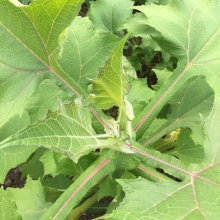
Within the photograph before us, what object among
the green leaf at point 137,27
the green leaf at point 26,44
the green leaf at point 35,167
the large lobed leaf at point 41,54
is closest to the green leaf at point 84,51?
the large lobed leaf at point 41,54

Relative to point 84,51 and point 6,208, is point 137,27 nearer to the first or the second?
point 84,51

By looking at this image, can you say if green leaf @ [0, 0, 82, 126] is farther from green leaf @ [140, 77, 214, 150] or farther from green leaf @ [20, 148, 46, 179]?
green leaf @ [20, 148, 46, 179]

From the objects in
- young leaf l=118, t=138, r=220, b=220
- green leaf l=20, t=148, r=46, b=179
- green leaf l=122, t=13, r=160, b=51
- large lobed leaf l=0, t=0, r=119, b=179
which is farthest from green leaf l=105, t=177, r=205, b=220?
green leaf l=20, t=148, r=46, b=179

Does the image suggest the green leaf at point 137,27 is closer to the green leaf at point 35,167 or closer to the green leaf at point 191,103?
the green leaf at point 191,103

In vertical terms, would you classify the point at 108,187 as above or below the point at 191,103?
below

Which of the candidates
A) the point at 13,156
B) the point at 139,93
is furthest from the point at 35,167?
the point at 139,93

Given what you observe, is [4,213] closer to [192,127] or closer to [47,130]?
[47,130]
